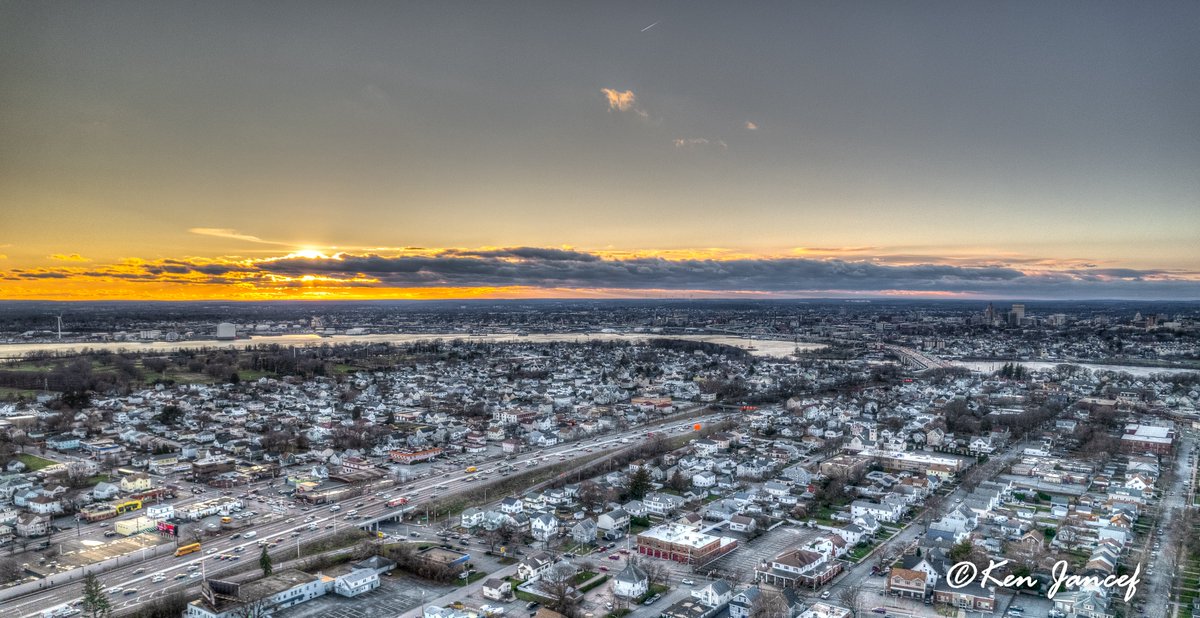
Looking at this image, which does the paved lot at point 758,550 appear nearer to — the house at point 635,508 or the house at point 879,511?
the house at point 879,511

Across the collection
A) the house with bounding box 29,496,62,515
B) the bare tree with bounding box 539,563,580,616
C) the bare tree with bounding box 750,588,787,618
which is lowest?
the house with bounding box 29,496,62,515

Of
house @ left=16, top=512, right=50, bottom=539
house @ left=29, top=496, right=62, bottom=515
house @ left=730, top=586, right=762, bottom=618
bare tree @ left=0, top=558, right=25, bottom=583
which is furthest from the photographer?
house @ left=29, top=496, right=62, bottom=515

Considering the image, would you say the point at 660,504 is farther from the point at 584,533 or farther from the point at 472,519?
the point at 472,519

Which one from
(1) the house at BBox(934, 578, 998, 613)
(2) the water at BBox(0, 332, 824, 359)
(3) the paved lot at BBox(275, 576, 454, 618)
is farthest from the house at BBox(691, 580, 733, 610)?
(2) the water at BBox(0, 332, 824, 359)

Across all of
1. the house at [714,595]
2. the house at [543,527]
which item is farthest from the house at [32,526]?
the house at [714,595]

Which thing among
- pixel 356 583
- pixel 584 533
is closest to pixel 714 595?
pixel 584 533

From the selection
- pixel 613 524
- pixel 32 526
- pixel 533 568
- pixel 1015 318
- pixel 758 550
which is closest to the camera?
pixel 533 568

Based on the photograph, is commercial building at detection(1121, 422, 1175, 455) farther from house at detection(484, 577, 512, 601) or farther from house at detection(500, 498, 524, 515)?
house at detection(484, 577, 512, 601)
